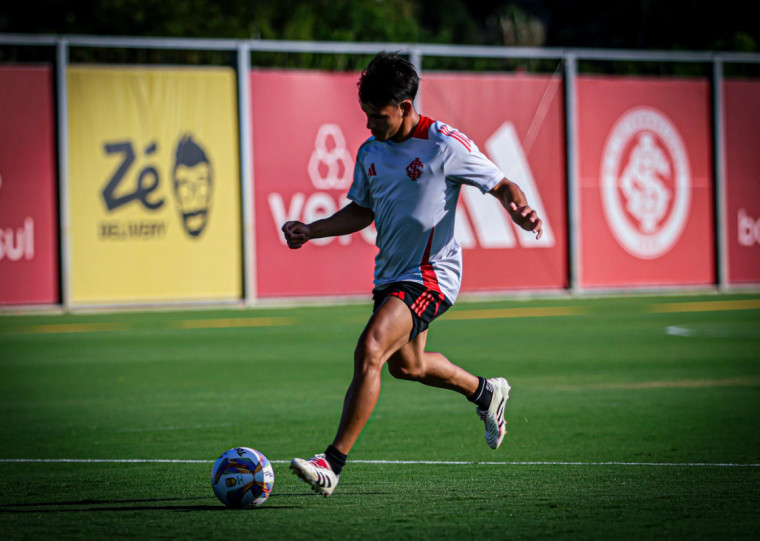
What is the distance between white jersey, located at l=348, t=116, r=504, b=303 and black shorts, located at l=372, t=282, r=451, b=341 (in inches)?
1.8

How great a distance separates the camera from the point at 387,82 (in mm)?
6645

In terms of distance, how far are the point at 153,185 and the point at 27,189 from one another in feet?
7.67

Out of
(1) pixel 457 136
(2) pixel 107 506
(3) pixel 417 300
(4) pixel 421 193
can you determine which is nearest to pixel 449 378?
(3) pixel 417 300

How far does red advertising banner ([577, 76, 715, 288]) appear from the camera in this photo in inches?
1047

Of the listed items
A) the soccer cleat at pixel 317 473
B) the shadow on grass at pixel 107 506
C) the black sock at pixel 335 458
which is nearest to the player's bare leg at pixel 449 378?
the black sock at pixel 335 458

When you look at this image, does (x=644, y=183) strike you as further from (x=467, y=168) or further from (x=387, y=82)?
(x=387, y=82)

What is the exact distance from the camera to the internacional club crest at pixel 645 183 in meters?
26.7

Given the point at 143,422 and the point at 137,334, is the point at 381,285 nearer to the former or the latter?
the point at 143,422

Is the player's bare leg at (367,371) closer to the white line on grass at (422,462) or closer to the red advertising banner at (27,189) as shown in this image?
the white line on grass at (422,462)

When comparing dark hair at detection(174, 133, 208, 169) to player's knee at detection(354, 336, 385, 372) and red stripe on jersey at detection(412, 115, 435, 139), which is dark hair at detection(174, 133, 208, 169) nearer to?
red stripe on jersey at detection(412, 115, 435, 139)

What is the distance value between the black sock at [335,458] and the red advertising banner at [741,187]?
2296cm

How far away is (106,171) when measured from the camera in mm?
23156

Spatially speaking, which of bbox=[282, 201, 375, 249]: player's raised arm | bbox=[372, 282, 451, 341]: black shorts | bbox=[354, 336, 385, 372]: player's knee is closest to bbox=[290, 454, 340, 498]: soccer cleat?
bbox=[354, 336, 385, 372]: player's knee

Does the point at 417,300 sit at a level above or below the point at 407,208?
below
